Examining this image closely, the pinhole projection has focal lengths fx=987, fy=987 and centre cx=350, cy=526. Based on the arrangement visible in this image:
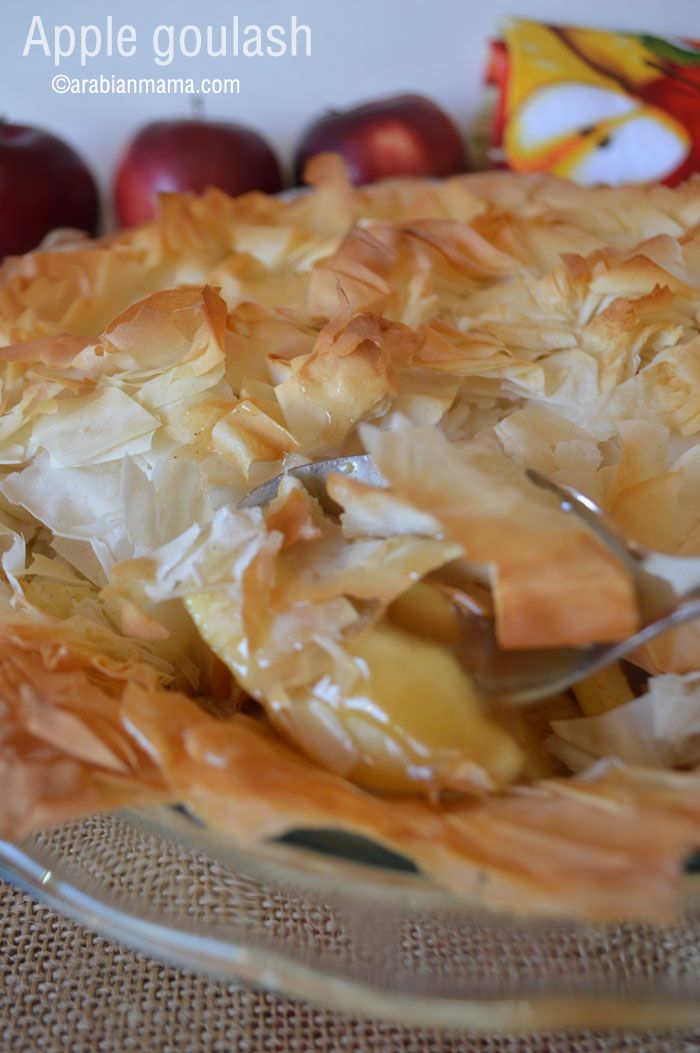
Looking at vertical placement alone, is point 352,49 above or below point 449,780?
above

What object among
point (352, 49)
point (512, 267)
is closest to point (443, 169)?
point (352, 49)

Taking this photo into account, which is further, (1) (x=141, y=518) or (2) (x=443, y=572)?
(1) (x=141, y=518)

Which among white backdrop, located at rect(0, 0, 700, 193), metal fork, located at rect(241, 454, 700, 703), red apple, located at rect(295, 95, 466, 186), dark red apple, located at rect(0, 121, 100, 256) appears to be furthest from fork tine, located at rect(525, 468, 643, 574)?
white backdrop, located at rect(0, 0, 700, 193)

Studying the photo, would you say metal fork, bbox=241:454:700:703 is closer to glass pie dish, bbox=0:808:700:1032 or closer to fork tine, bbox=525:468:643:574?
fork tine, bbox=525:468:643:574

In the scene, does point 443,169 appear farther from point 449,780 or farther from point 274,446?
point 449,780
